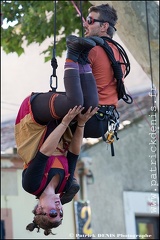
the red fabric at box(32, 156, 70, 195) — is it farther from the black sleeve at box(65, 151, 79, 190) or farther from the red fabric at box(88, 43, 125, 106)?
the red fabric at box(88, 43, 125, 106)

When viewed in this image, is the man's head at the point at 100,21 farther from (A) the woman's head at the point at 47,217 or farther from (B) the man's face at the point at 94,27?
(A) the woman's head at the point at 47,217

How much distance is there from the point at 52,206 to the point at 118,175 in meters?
9.36

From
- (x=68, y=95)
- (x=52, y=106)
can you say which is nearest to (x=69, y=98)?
(x=68, y=95)

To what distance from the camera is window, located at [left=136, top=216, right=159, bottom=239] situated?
51.4 feet

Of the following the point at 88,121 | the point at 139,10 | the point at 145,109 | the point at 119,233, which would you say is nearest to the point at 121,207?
the point at 119,233

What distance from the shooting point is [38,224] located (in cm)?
622

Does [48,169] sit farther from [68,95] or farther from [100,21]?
[100,21]

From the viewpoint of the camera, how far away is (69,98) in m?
5.96

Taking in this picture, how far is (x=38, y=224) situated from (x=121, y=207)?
922cm

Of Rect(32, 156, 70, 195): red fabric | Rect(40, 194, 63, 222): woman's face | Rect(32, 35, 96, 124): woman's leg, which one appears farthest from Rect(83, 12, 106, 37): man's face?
Rect(40, 194, 63, 222): woman's face

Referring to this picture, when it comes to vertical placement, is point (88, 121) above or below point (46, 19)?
below

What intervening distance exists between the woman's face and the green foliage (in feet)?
16.7

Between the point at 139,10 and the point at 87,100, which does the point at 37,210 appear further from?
the point at 139,10

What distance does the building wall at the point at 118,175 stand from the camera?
15102mm
